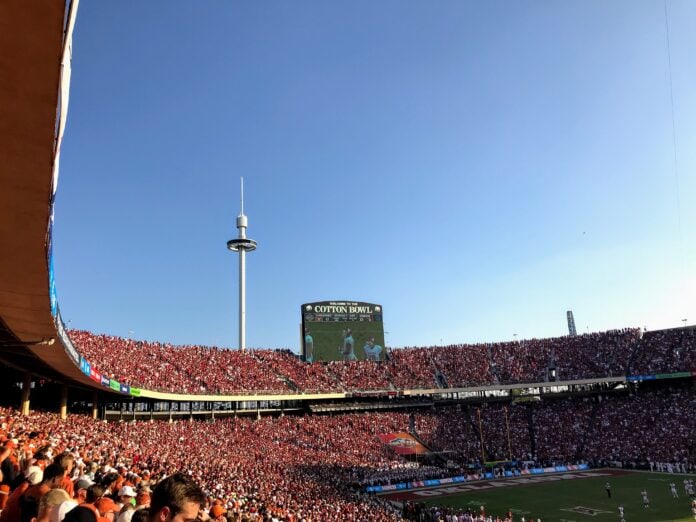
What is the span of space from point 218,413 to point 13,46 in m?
52.2

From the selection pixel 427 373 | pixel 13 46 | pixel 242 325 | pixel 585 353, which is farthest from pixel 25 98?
pixel 242 325

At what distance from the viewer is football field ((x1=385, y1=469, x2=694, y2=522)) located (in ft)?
101

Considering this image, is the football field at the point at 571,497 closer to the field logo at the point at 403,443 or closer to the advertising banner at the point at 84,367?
the field logo at the point at 403,443

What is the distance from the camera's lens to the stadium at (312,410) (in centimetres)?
633

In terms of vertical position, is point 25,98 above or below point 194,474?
above

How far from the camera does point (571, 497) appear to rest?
120 feet

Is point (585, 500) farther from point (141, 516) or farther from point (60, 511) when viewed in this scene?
point (60, 511)

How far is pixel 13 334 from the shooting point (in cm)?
1734

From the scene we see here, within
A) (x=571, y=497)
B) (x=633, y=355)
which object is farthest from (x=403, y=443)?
(x=633, y=355)

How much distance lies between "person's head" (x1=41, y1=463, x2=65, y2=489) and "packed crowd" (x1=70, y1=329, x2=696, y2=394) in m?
46.3

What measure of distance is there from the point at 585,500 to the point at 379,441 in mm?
22092

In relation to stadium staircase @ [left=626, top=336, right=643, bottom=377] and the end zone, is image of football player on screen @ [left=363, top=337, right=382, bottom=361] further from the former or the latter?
stadium staircase @ [left=626, top=336, right=643, bottom=377]

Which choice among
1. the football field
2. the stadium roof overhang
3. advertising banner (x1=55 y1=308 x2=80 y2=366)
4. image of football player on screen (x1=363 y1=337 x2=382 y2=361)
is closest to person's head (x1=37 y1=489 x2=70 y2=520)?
the stadium roof overhang

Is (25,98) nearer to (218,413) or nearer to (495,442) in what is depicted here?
(218,413)
